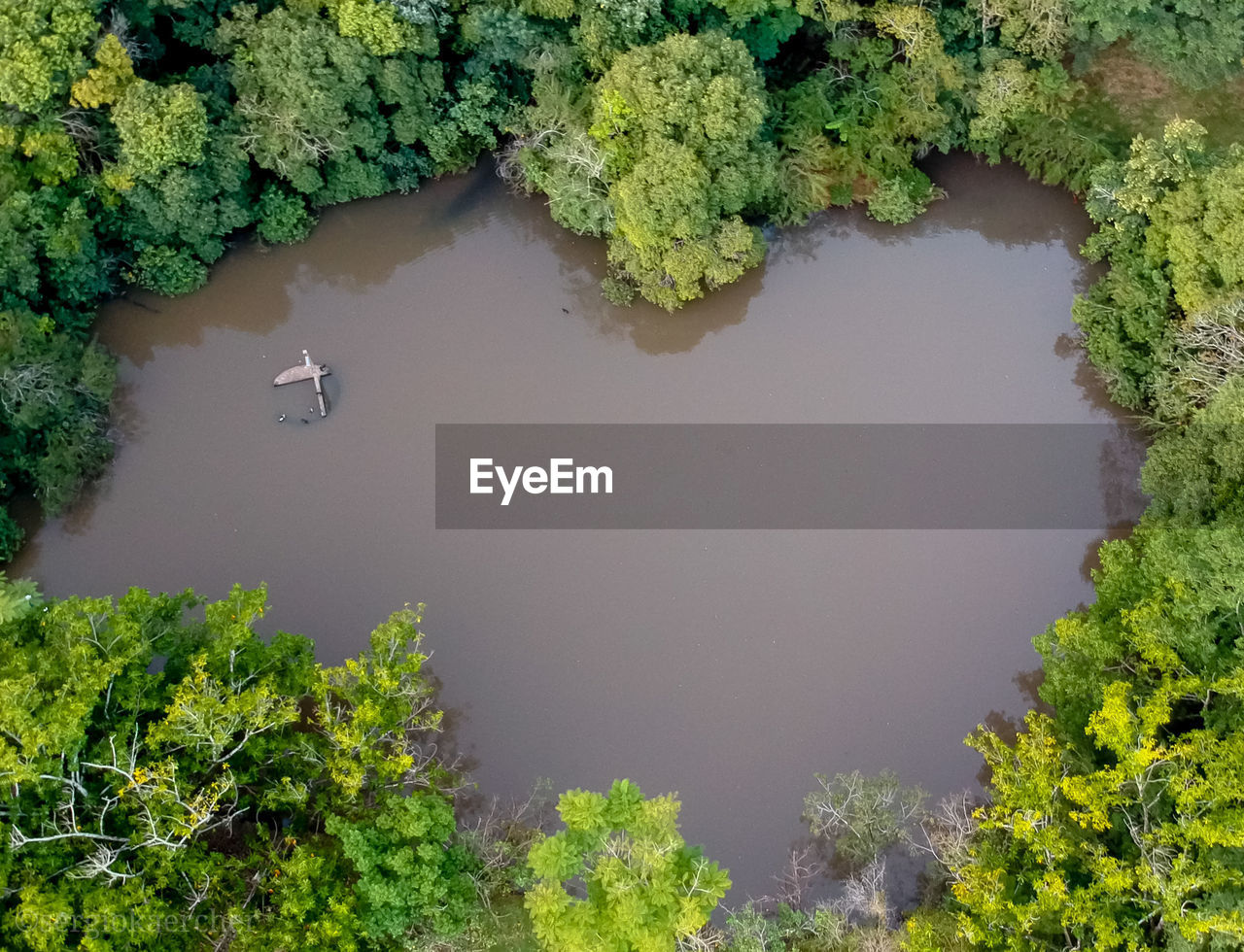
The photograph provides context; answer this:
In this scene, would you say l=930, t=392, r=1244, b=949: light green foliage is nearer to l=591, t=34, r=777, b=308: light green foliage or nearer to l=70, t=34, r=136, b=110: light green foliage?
l=591, t=34, r=777, b=308: light green foliage

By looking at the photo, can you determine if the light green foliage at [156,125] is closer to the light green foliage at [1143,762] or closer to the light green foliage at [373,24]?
the light green foliage at [373,24]

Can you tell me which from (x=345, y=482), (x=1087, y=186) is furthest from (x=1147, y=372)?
(x=345, y=482)

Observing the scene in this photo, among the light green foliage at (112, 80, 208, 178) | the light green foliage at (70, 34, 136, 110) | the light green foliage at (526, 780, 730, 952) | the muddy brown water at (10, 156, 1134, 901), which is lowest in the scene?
the light green foliage at (526, 780, 730, 952)

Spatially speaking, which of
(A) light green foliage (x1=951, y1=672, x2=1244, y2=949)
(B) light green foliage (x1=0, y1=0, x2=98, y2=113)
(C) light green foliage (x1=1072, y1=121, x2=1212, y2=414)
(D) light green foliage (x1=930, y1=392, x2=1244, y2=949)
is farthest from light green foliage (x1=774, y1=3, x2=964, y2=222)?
(B) light green foliage (x1=0, y1=0, x2=98, y2=113)

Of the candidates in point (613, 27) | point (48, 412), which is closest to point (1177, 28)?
point (613, 27)

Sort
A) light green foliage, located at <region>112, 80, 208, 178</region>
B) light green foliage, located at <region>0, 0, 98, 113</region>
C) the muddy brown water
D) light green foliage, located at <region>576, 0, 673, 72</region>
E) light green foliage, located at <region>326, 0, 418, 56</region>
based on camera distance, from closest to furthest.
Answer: light green foliage, located at <region>0, 0, 98, 113</region>, light green foliage, located at <region>112, 80, 208, 178</region>, light green foliage, located at <region>326, 0, 418, 56</region>, light green foliage, located at <region>576, 0, 673, 72</region>, the muddy brown water

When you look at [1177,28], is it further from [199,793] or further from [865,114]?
[199,793]

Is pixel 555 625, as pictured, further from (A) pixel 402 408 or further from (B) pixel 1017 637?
(B) pixel 1017 637

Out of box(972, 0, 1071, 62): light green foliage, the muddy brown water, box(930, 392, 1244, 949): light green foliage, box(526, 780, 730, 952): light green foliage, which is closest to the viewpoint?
box(930, 392, 1244, 949): light green foliage
